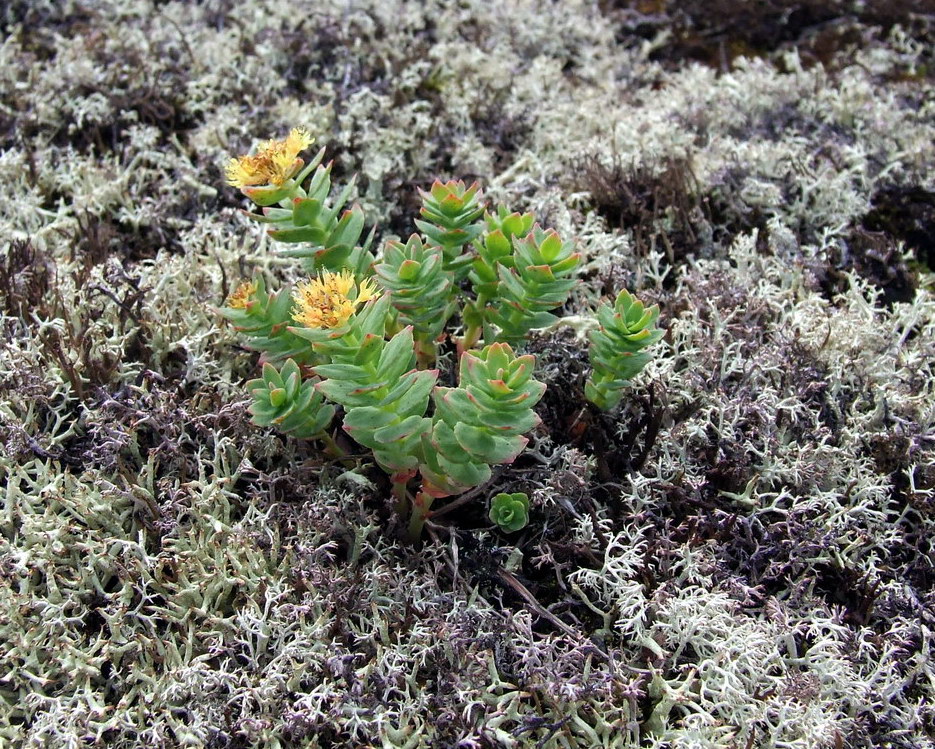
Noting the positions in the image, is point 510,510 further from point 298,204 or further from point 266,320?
point 298,204

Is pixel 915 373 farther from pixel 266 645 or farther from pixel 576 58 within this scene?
pixel 576 58

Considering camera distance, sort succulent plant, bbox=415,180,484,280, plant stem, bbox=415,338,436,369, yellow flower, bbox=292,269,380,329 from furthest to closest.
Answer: plant stem, bbox=415,338,436,369 → succulent plant, bbox=415,180,484,280 → yellow flower, bbox=292,269,380,329

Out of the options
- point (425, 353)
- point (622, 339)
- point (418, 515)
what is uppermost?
point (622, 339)

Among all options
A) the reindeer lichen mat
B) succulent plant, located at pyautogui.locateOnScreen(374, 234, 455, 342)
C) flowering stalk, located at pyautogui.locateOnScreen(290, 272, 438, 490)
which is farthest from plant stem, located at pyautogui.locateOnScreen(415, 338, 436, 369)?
flowering stalk, located at pyautogui.locateOnScreen(290, 272, 438, 490)

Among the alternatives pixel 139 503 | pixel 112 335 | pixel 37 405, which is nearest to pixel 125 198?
pixel 112 335

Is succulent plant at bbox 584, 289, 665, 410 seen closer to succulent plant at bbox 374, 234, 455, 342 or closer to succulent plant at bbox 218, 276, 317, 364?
succulent plant at bbox 374, 234, 455, 342

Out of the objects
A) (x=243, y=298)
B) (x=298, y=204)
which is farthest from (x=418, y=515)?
(x=298, y=204)
